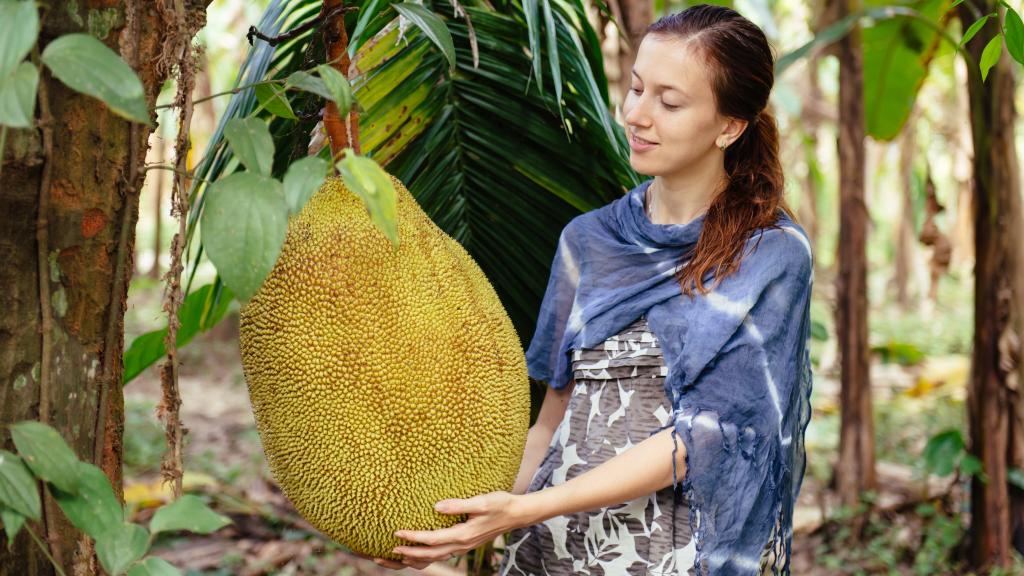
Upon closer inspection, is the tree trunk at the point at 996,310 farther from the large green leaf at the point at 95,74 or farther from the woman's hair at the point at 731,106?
the large green leaf at the point at 95,74

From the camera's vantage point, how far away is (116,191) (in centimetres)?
82

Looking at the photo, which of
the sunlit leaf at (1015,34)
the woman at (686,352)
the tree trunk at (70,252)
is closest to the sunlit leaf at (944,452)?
the woman at (686,352)

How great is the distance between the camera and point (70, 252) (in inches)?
31.5

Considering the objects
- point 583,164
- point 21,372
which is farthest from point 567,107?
point 21,372

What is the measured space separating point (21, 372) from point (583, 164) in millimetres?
911

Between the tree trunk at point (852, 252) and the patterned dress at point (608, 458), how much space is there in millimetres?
2086

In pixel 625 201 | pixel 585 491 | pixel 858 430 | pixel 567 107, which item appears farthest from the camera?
pixel 858 430

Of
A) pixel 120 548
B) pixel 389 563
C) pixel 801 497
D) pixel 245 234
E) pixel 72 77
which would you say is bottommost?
pixel 801 497

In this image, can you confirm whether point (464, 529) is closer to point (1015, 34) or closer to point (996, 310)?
point (1015, 34)

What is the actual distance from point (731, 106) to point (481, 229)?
0.46 metres

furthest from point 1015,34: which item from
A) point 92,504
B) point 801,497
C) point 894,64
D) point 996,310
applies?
point 801,497

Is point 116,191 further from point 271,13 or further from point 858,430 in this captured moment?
point 858,430

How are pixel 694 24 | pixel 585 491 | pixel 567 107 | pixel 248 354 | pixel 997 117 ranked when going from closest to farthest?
pixel 248 354 → pixel 585 491 → pixel 694 24 → pixel 567 107 → pixel 997 117

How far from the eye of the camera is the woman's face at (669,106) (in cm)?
121
